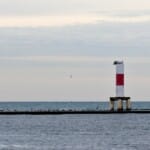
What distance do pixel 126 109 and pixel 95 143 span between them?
67539 mm

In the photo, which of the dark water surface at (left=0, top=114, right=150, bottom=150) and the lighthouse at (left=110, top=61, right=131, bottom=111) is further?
the lighthouse at (left=110, top=61, right=131, bottom=111)

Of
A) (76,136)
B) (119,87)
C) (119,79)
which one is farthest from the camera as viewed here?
(119,79)

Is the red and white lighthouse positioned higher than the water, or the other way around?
the red and white lighthouse

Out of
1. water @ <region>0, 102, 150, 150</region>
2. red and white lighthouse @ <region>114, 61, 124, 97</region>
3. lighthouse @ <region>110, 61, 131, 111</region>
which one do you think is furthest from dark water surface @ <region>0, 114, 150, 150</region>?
lighthouse @ <region>110, 61, 131, 111</region>

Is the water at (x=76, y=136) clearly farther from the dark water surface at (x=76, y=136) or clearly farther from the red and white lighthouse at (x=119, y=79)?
the red and white lighthouse at (x=119, y=79)

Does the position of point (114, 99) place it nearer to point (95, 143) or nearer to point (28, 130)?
point (28, 130)

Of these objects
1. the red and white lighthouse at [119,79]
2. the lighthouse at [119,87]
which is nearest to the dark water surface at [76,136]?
the red and white lighthouse at [119,79]

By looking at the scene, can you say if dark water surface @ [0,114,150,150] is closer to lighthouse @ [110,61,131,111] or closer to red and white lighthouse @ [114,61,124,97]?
red and white lighthouse @ [114,61,124,97]

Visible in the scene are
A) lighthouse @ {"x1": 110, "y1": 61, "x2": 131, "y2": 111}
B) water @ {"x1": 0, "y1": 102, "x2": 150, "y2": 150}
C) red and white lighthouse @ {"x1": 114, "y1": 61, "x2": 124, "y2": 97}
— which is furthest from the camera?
lighthouse @ {"x1": 110, "y1": 61, "x2": 131, "y2": 111}

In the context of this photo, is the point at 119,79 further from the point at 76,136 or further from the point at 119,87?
the point at 76,136

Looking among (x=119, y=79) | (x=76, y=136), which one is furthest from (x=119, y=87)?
(x=76, y=136)

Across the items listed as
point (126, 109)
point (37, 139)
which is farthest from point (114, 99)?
point (37, 139)

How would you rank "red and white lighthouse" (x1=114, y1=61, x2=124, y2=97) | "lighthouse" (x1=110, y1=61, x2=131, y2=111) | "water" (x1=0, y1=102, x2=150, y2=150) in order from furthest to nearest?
"lighthouse" (x1=110, y1=61, x2=131, y2=111)
"red and white lighthouse" (x1=114, y1=61, x2=124, y2=97)
"water" (x1=0, y1=102, x2=150, y2=150)

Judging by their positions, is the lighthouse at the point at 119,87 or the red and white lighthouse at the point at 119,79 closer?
the red and white lighthouse at the point at 119,79
